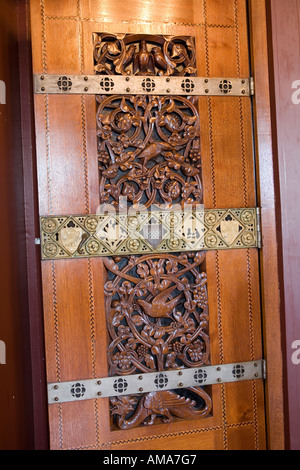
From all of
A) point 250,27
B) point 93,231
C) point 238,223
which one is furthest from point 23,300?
point 250,27

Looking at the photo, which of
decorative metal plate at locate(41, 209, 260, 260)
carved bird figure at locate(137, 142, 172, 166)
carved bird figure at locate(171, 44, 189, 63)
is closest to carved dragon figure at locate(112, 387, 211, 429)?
decorative metal plate at locate(41, 209, 260, 260)

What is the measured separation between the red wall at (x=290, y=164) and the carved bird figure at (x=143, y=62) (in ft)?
1.24

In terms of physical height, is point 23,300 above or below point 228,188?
below

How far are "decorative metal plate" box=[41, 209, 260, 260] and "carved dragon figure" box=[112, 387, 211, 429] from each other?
0.44 m

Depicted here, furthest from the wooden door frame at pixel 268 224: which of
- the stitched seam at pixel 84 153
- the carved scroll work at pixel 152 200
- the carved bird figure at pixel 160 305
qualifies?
the stitched seam at pixel 84 153

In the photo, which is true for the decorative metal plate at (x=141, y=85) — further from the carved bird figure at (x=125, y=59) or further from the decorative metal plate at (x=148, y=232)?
the decorative metal plate at (x=148, y=232)

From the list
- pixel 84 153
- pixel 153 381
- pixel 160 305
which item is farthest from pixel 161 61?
pixel 153 381

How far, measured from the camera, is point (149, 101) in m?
1.36

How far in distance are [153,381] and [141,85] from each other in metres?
0.90

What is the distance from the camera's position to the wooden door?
1305mm

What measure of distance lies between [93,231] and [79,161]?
212 millimetres

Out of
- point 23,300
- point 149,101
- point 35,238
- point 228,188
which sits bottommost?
point 23,300

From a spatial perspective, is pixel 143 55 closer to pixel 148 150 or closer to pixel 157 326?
pixel 148 150
